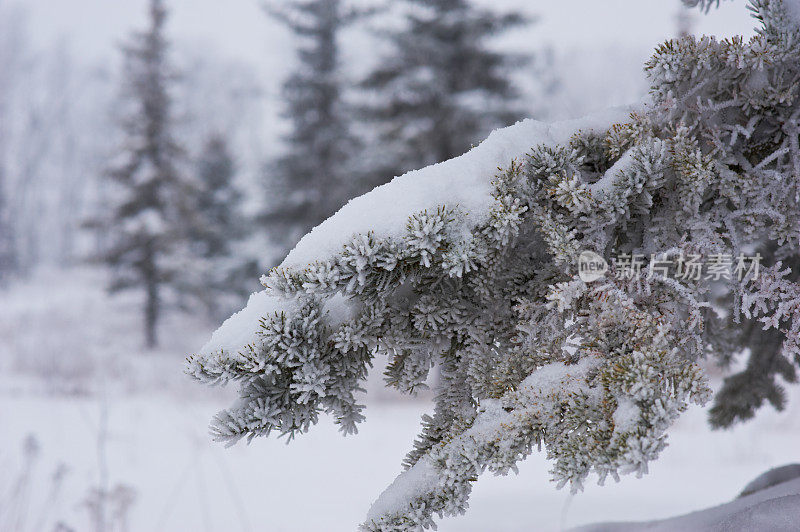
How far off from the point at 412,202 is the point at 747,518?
5.20 feet

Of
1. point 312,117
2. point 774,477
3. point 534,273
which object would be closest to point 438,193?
point 534,273

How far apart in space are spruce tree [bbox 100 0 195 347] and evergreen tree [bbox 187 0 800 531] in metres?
13.3

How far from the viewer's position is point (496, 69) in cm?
1105

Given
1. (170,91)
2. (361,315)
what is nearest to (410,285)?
(361,315)

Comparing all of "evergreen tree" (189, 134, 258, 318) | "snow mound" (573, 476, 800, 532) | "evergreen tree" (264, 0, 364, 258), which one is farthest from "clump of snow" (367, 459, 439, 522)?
"evergreen tree" (189, 134, 258, 318)

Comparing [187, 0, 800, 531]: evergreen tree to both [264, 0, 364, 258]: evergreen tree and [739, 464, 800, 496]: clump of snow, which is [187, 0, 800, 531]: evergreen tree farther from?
[264, 0, 364, 258]: evergreen tree

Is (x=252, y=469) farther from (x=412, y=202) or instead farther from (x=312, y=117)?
(x=312, y=117)

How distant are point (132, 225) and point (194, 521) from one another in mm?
11253

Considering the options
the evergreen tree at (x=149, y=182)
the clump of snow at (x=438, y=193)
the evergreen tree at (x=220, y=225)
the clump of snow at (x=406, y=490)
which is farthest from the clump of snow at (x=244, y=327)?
the evergreen tree at (x=220, y=225)

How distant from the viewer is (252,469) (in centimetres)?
530

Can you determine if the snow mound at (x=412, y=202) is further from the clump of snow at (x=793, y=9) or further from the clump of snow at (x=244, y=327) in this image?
the clump of snow at (x=793, y=9)

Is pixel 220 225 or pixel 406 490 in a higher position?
pixel 220 225

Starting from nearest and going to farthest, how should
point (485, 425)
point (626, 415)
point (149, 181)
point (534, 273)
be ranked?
point (626, 415) < point (485, 425) < point (534, 273) < point (149, 181)

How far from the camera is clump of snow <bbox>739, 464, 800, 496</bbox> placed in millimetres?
2658
